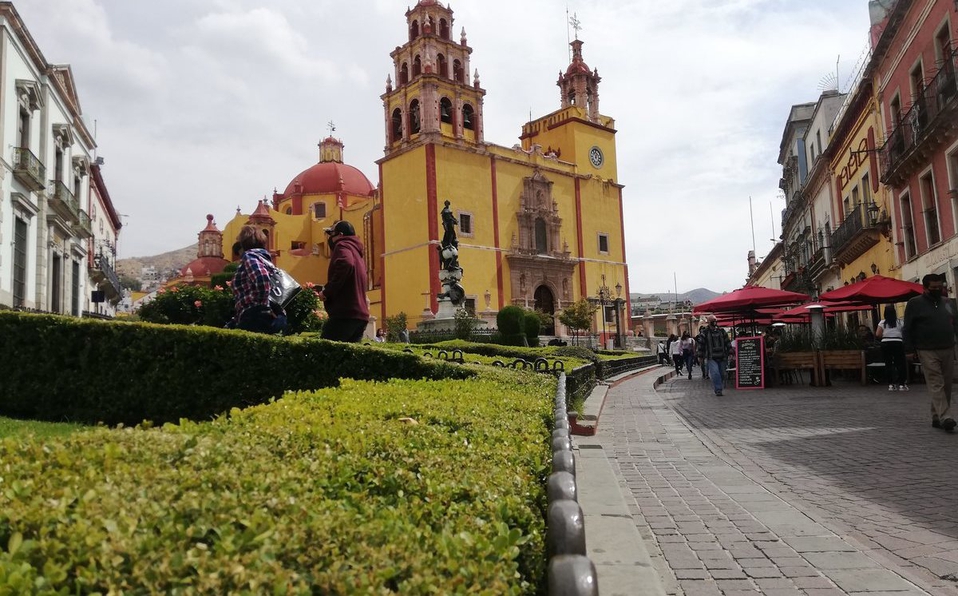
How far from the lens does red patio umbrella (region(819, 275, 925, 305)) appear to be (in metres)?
13.5

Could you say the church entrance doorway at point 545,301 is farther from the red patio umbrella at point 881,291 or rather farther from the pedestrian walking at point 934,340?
the pedestrian walking at point 934,340

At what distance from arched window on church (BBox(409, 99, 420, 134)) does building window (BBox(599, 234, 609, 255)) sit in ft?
47.8

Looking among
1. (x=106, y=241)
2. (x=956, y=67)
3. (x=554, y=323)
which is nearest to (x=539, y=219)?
(x=554, y=323)

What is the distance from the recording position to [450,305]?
85.3ft

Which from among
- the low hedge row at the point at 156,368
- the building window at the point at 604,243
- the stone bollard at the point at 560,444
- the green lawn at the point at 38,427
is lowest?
the green lawn at the point at 38,427

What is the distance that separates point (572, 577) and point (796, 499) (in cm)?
362

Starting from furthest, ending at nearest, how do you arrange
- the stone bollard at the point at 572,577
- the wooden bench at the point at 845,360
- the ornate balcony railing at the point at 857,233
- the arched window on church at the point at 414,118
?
the arched window on church at the point at 414,118, the ornate balcony railing at the point at 857,233, the wooden bench at the point at 845,360, the stone bollard at the point at 572,577

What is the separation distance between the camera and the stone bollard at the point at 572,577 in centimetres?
150

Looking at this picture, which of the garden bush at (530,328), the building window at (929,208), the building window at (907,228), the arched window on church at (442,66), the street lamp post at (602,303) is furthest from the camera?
the arched window on church at (442,66)

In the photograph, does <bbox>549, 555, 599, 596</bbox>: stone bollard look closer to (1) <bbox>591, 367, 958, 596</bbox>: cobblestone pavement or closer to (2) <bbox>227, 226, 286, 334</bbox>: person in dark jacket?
(1) <bbox>591, 367, 958, 596</bbox>: cobblestone pavement

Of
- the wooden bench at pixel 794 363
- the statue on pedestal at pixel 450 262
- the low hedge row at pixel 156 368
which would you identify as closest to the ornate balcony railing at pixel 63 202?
the statue on pedestal at pixel 450 262

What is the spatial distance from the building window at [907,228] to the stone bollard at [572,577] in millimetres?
17953

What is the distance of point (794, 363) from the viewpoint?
13539 mm

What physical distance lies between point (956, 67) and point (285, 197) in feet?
163
